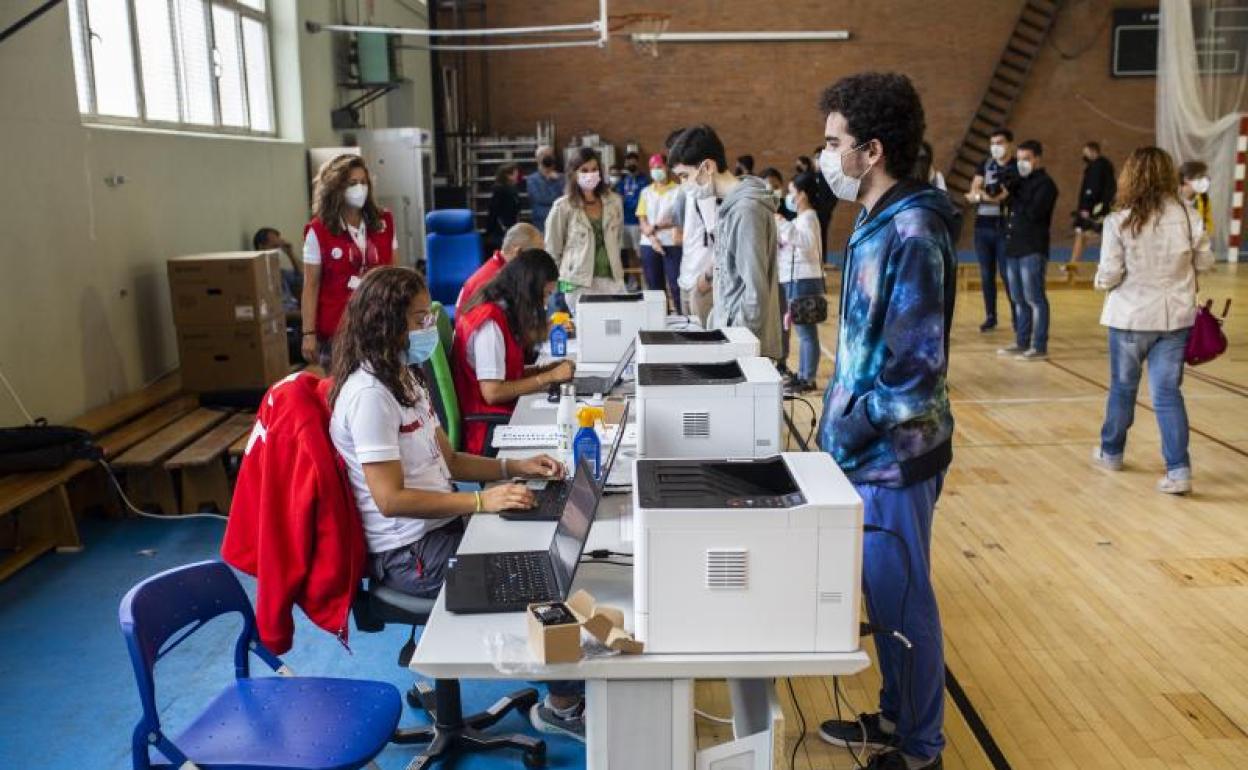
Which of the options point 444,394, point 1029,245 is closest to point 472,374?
point 444,394

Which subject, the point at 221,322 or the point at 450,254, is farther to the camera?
the point at 450,254

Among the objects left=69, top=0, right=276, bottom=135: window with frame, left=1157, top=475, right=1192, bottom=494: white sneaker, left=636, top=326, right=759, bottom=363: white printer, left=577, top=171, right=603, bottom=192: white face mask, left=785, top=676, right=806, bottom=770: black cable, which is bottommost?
left=785, top=676, right=806, bottom=770: black cable

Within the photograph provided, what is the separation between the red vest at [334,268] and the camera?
5004mm

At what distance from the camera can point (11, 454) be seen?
14.3 feet

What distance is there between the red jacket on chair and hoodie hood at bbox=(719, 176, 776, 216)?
2.44 m

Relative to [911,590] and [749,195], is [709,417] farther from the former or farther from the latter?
[749,195]

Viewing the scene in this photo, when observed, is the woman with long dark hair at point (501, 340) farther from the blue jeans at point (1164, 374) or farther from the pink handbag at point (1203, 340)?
the pink handbag at point (1203, 340)

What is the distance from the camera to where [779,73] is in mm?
15234

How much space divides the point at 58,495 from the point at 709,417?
311 cm

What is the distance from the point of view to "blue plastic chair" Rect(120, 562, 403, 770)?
82.0 inches

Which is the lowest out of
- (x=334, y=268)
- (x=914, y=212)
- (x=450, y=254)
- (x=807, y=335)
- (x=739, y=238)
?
(x=807, y=335)

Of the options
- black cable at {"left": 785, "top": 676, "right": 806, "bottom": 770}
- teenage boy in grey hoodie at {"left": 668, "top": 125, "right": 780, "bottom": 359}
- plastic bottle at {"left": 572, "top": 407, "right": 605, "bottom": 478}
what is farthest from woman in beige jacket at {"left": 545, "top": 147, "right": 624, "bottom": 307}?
black cable at {"left": 785, "top": 676, "right": 806, "bottom": 770}

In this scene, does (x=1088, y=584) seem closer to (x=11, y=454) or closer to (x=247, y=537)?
(x=247, y=537)

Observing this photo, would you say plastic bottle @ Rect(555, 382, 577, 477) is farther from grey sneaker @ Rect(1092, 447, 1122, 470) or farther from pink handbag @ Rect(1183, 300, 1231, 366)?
grey sneaker @ Rect(1092, 447, 1122, 470)
